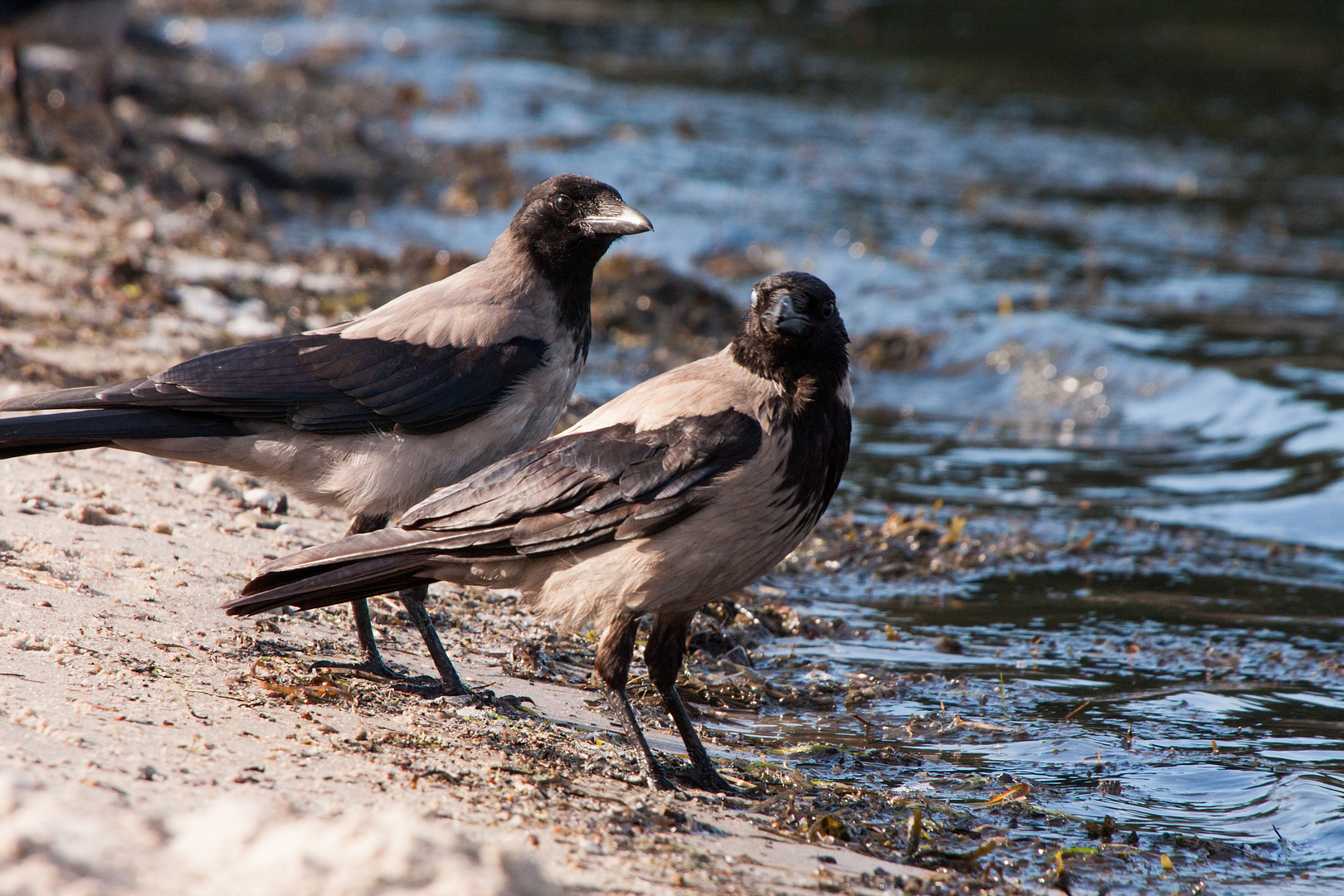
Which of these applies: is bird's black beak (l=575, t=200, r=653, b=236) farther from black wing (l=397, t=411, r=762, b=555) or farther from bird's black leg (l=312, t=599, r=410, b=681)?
bird's black leg (l=312, t=599, r=410, b=681)

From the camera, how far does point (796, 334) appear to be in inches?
167

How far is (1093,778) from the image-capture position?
4.61 meters

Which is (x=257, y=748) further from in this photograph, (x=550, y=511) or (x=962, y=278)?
(x=962, y=278)

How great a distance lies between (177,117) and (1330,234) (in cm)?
1233

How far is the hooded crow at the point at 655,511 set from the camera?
4.12 meters

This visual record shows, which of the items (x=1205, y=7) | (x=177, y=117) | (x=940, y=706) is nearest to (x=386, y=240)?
(x=177, y=117)

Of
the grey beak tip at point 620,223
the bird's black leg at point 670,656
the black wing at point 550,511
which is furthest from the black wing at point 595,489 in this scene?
the grey beak tip at point 620,223

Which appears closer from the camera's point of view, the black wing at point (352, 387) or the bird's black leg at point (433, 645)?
the bird's black leg at point (433, 645)

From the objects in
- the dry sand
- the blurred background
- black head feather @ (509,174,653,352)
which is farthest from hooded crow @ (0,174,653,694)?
the blurred background

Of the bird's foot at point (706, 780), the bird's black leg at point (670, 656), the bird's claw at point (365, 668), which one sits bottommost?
the bird's foot at point (706, 780)

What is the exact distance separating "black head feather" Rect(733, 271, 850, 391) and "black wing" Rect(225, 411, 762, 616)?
0.25 metres

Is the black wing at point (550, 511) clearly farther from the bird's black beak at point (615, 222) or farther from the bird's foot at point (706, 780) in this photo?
the bird's black beak at point (615, 222)

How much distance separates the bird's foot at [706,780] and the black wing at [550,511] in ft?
2.52

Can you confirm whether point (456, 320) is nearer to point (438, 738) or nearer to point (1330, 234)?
point (438, 738)
